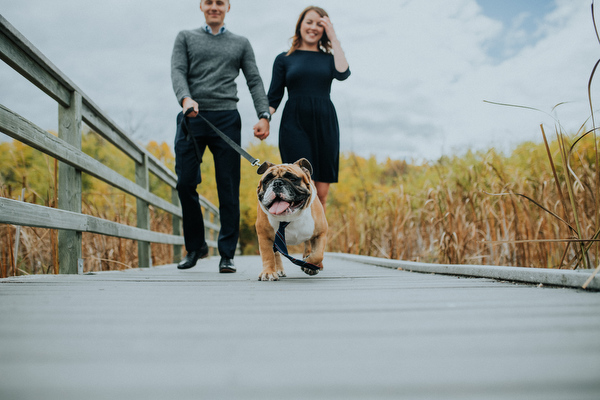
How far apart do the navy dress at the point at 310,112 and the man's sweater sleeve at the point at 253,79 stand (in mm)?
210

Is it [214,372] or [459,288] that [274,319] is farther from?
[459,288]

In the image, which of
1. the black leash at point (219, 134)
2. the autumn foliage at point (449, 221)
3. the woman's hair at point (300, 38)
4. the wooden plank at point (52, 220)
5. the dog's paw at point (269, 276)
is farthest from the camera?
the woman's hair at point (300, 38)

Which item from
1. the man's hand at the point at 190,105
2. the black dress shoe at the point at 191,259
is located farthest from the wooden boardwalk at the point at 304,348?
the black dress shoe at the point at 191,259

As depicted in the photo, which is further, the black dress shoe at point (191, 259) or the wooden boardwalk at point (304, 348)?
the black dress shoe at point (191, 259)

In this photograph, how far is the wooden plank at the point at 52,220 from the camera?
6.40 ft

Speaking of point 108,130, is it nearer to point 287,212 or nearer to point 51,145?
point 51,145

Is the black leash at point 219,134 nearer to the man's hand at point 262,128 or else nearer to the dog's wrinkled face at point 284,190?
the man's hand at point 262,128

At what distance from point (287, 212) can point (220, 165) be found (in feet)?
3.73

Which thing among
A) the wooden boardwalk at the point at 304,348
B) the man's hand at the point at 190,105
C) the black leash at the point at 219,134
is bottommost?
the wooden boardwalk at the point at 304,348

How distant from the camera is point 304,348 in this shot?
84 cm

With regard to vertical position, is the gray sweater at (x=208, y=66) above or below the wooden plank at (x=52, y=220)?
A: above

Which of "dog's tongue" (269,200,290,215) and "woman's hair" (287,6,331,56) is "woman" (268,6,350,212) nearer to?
"woman's hair" (287,6,331,56)

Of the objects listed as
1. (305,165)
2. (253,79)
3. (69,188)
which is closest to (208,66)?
(253,79)

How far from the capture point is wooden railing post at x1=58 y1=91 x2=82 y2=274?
2.77 meters
